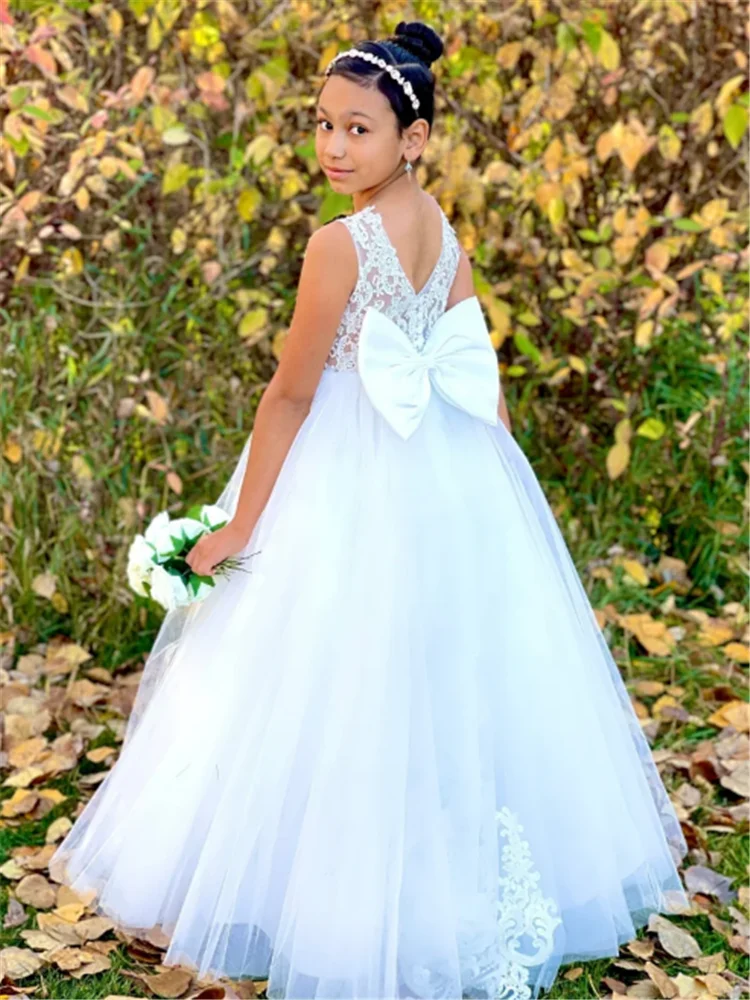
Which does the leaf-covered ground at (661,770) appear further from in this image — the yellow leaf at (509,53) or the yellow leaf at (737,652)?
the yellow leaf at (509,53)

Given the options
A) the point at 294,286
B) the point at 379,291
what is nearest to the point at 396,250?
the point at 379,291

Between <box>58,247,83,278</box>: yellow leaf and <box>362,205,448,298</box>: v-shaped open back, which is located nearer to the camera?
<box>362,205,448,298</box>: v-shaped open back

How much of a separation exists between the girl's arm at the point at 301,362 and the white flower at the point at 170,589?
183 mm

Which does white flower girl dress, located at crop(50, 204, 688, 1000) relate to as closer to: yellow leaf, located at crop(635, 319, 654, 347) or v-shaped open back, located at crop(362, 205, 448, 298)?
v-shaped open back, located at crop(362, 205, 448, 298)

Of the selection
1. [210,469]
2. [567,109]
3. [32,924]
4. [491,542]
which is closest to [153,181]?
[210,469]

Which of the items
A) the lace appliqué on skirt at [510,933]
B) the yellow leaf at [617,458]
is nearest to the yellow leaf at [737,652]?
the yellow leaf at [617,458]

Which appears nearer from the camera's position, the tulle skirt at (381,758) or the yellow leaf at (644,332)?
the tulle skirt at (381,758)

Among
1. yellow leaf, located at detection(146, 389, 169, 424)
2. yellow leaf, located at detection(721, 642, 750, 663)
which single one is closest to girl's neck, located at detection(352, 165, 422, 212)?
yellow leaf, located at detection(146, 389, 169, 424)

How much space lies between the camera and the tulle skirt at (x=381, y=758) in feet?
7.83

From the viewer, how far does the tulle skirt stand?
2387mm

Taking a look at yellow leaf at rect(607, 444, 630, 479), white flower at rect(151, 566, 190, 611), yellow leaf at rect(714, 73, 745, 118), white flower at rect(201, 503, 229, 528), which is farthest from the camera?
yellow leaf at rect(607, 444, 630, 479)

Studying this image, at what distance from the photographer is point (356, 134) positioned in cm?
247

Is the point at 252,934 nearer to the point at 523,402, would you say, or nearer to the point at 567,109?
the point at 523,402

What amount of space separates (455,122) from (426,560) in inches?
88.9
